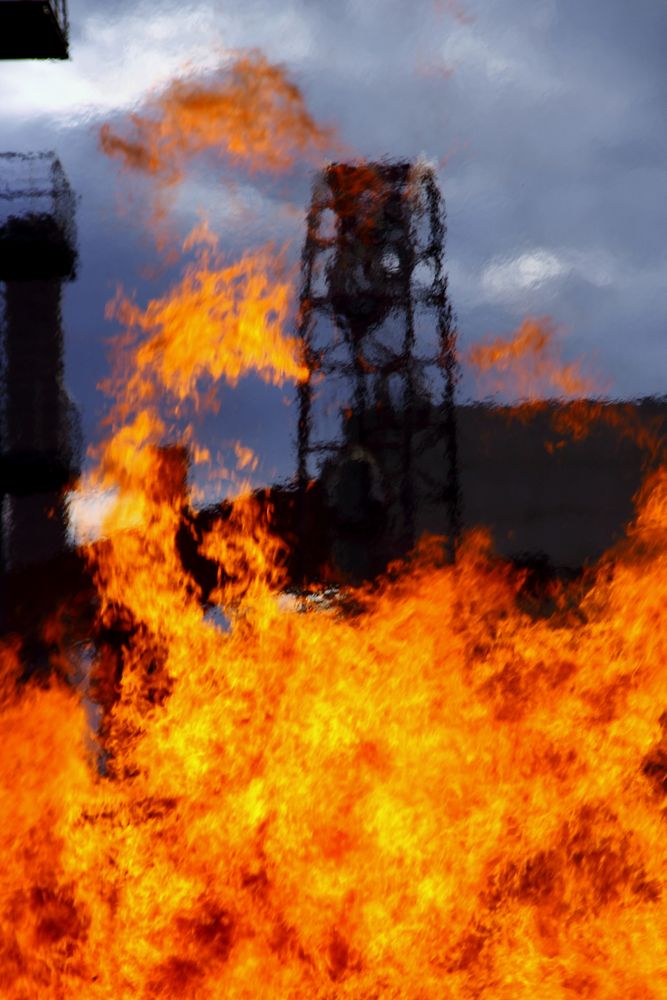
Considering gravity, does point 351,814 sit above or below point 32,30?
below

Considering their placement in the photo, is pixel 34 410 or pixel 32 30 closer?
pixel 32 30

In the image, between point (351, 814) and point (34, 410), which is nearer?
point (351, 814)

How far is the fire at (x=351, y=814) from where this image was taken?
6629 mm

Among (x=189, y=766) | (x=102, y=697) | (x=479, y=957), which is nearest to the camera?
(x=479, y=957)

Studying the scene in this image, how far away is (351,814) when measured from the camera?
23.4 ft

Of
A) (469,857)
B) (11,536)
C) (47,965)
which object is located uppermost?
(11,536)

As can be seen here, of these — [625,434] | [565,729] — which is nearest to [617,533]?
[625,434]

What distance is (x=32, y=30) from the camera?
7.71 meters

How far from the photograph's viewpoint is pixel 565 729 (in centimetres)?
776

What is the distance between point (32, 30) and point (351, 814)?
6.81 meters

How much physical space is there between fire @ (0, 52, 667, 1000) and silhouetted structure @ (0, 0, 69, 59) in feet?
8.46

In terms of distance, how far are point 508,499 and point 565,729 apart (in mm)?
6891

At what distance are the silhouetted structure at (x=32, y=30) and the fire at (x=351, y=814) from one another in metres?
2.58

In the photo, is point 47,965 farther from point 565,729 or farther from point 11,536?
point 11,536
